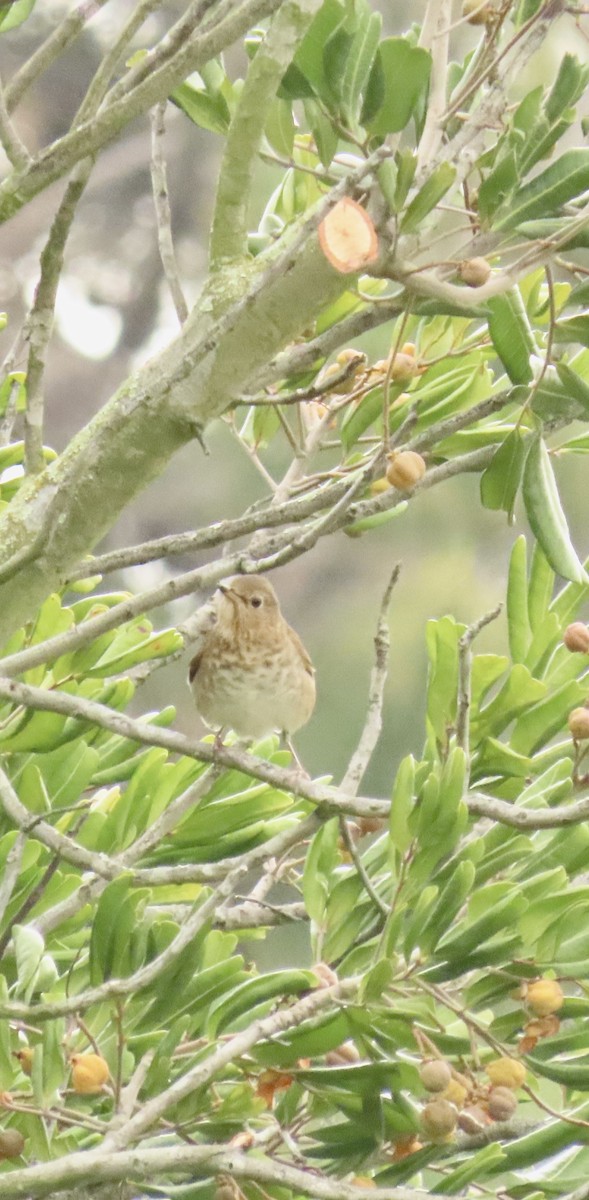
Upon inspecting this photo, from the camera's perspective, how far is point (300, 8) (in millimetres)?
1110

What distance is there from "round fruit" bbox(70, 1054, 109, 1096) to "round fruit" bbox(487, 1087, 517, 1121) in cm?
29

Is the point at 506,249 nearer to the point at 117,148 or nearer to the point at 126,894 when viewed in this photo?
the point at 126,894

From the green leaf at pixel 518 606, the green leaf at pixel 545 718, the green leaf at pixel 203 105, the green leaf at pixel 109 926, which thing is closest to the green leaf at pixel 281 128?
the green leaf at pixel 203 105

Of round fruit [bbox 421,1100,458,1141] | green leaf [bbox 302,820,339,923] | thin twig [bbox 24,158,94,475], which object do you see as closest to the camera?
round fruit [bbox 421,1100,458,1141]

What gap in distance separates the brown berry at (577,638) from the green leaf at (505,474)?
128 mm

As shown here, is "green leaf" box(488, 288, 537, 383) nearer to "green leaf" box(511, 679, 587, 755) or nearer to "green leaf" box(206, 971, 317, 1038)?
"green leaf" box(511, 679, 587, 755)

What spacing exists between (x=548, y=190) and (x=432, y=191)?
4.0 inches

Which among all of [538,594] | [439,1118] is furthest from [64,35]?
[439,1118]

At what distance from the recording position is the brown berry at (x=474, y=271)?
114cm

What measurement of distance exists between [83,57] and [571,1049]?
22.8ft

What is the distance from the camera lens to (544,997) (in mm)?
1167

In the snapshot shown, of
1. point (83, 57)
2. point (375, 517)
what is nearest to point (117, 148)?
point (83, 57)

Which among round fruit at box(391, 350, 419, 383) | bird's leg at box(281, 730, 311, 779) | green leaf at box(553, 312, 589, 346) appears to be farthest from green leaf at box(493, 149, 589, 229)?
bird's leg at box(281, 730, 311, 779)

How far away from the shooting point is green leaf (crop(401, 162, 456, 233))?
111cm
